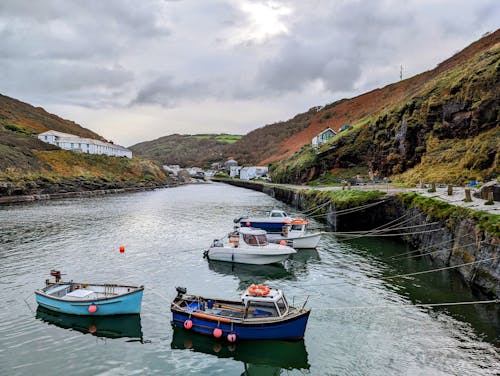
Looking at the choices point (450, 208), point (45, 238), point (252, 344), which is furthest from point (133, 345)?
point (45, 238)

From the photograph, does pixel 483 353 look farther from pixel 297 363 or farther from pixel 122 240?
pixel 122 240

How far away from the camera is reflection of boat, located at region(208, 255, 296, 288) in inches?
1064

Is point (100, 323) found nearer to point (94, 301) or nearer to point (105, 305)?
point (105, 305)

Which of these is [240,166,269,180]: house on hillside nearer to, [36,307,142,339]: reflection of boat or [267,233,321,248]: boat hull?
[267,233,321,248]: boat hull

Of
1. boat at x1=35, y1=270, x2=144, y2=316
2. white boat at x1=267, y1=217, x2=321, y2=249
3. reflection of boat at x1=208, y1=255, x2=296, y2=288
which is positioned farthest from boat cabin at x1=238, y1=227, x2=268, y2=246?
boat at x1=35, y1=270, x2=144, y2=316

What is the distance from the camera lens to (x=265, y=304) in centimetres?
1722

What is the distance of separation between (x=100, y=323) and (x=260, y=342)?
8.63 m

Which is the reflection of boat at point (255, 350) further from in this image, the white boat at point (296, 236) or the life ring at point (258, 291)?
the white boat at point (296, 236)

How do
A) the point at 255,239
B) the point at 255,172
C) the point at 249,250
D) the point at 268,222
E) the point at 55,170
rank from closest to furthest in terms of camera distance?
the point at 249,250 → the point at 255,239 → the point at 268,222 → the point at 55,170 → the point at 255,172

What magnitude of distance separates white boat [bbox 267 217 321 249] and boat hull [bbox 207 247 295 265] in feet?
14.5

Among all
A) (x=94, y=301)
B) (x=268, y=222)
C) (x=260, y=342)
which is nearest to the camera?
(x=260, y=342)

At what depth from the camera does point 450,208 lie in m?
26.4

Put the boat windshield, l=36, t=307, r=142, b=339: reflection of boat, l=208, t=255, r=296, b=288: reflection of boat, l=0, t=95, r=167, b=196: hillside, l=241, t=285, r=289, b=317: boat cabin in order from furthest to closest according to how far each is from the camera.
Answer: l=0, t=95, r=167, b=196: hillside, the boat windshield, l=208, t=255, r=296, b=288: reflection of boat, l=36, t=307, r=142, b=339: reflection of boat, l=241, t=285, r=289, b=317: boat cabin

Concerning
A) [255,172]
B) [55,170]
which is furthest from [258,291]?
[255,172]
